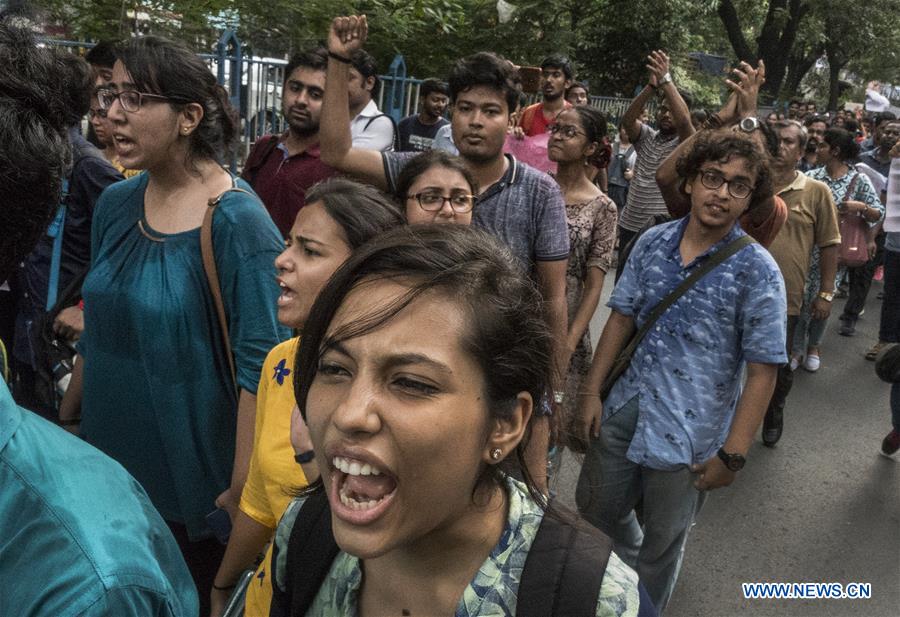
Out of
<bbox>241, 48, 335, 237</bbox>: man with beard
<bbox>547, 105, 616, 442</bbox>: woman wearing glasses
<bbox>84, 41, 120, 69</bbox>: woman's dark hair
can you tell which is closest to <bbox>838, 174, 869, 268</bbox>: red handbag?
<bbox>547, 105, 616, 442</bbox>: woman wearing glasses

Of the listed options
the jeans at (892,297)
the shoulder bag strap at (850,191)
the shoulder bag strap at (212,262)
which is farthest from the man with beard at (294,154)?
the shoulder bag strap at (850,191)

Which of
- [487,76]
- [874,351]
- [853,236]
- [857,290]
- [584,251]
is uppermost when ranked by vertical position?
[487,76]

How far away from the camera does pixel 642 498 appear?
3.22 m

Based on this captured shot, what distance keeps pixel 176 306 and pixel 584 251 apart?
2022 millimetres

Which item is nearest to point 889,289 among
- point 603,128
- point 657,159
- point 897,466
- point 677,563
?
point 897,466

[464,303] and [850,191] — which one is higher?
[464,303]

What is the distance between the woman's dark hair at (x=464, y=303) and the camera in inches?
50.5

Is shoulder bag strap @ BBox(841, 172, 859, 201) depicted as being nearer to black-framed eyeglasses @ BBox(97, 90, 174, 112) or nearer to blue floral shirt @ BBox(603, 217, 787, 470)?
blue floral shirt @ BBox(603, 217, 787, 470)

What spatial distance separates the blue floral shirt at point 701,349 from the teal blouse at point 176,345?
4.66 ft

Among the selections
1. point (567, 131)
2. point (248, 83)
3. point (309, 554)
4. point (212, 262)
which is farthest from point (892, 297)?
point (309, 554)

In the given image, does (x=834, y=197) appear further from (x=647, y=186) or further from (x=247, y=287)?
(x=247, y=287)

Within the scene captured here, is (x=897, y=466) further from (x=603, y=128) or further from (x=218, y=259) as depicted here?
(x=218, y=259)

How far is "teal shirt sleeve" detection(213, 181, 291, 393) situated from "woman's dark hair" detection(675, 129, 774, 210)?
1.65 meters

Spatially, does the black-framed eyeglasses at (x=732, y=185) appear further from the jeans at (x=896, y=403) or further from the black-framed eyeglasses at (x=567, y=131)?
the jeans at (x=896, y=403)
